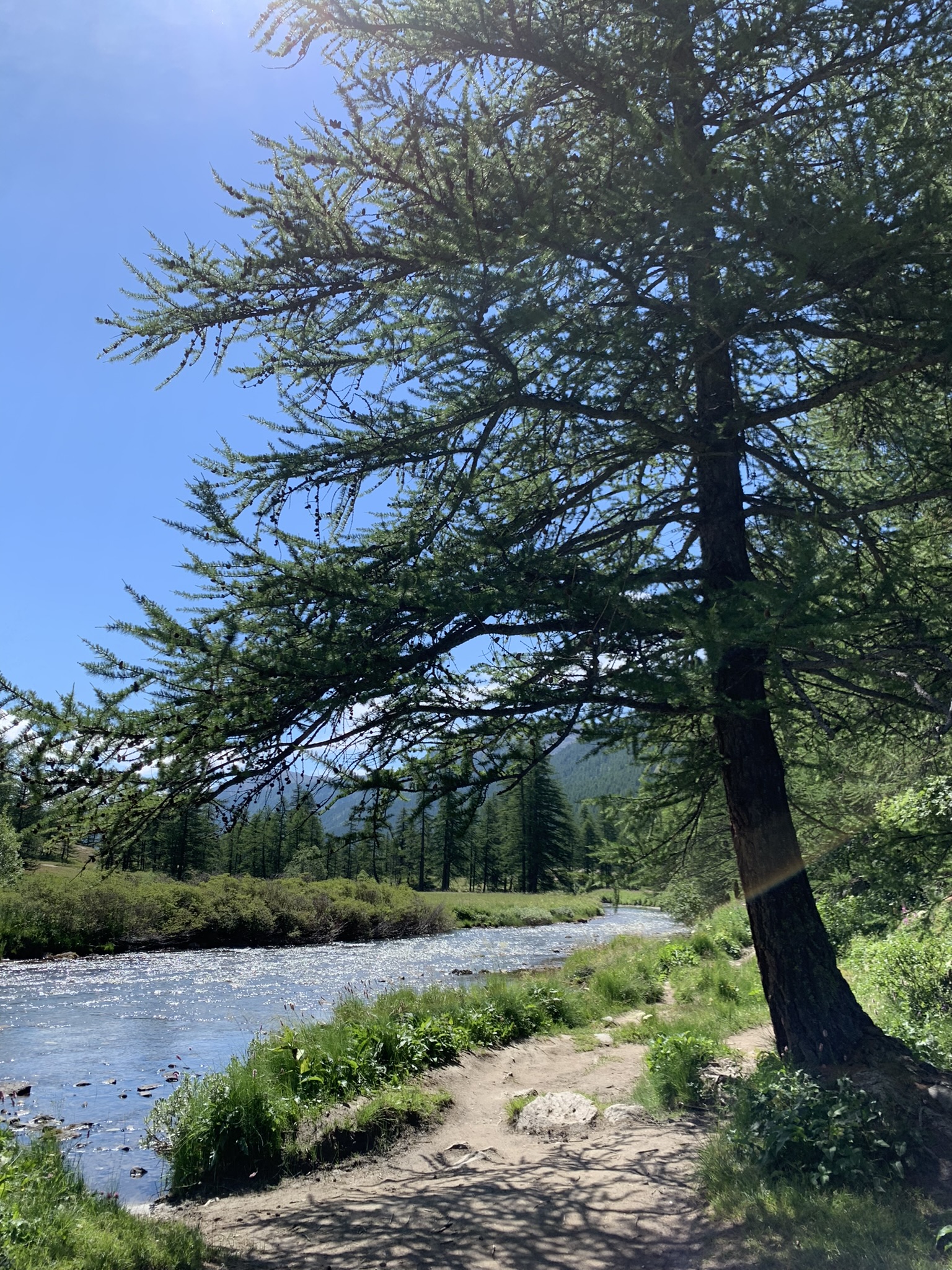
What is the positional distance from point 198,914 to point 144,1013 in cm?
1724

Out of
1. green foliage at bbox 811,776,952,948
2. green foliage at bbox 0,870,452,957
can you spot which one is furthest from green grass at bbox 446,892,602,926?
green foliage at bbox 811,776,952,948

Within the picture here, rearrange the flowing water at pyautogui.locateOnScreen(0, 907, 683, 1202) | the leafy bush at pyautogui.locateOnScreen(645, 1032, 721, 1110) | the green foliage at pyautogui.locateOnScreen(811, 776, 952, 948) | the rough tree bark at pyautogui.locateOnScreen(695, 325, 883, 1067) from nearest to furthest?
Answer: the rough tree bark at pyautogui.locateOnScreen(695, 325, 883, 1067), the green foliage at pyautogui.locateOnScreen(811, 776, 952, 948), the leafy bush at pyautogui.locateOnScreen(645, 1032, 721, 1110), the flowing water at pyautogui.locateOnScreen(0, 907, 683, 1202)

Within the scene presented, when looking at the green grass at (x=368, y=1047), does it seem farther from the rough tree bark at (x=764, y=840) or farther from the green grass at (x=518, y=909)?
the green grass at (x=518, y=909)

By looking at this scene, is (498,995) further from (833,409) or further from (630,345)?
(630,345)

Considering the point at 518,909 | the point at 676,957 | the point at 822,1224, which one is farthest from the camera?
the point at 518,909

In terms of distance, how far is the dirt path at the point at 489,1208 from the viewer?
5.02 metres

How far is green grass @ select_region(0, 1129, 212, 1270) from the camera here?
14.2 ft

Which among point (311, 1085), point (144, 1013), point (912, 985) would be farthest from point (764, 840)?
point (144, 1013)

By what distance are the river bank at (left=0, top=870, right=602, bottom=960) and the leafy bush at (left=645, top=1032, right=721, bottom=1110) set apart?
18.7 meters

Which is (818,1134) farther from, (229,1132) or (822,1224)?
(229,1132)

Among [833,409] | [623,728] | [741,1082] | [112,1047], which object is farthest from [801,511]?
[112,1047]

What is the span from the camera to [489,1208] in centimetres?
585

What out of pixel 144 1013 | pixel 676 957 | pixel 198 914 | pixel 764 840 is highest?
pixel 764 840

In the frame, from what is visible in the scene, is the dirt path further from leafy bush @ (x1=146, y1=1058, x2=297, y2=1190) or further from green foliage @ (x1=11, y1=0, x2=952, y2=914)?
green foliage @ (x1=11, y1=0, x2=952, y2=914)
